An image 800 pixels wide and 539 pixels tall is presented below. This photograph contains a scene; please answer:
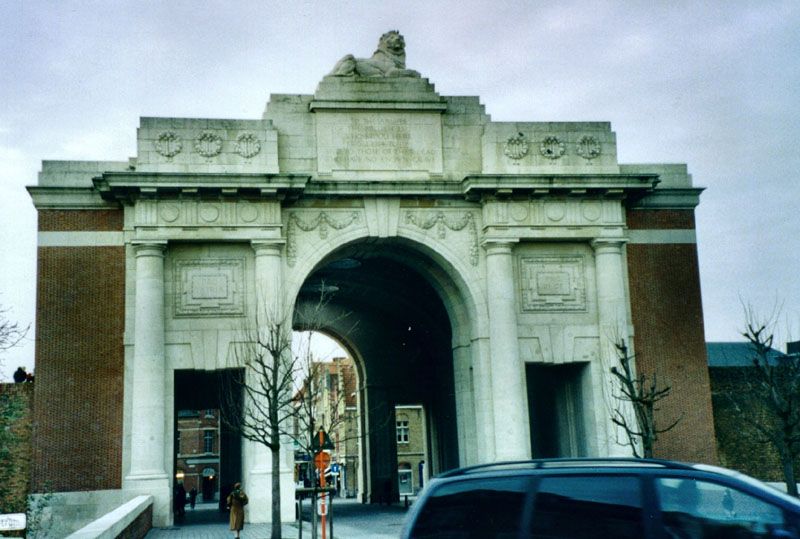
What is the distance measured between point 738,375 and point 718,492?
2945 cm

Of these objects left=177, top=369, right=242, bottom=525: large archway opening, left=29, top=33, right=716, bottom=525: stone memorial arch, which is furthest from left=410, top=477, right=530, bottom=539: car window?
left=29, top=33, right=716, bottom=525: stone memorial arch

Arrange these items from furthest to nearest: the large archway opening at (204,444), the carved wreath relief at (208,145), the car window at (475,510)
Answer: the large archway opening at (204,444)
the carved wreath relief at (208,145)
the car window at (475,510)

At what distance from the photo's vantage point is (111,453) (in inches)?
1161

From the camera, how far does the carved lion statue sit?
107 ft

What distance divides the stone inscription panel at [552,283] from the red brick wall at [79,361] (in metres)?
13.1

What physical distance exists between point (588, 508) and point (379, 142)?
2487cm

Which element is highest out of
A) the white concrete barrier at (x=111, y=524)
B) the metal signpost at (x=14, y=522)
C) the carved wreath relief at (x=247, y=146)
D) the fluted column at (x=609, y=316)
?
the carved wreath relief at (x=247, y=146)

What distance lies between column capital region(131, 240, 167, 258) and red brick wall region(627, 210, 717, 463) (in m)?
15.6

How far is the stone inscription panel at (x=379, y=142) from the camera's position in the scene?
1257 inches

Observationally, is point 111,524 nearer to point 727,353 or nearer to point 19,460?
point 19,460

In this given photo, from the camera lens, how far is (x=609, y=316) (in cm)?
3197

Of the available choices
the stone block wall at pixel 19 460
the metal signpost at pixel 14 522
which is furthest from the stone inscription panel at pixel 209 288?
the metal signpost at pixel 14 522

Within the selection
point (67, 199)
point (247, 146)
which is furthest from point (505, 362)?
point (67, 199)

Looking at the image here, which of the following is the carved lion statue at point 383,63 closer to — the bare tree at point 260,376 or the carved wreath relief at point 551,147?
the carved wreath relief at point 551,147
